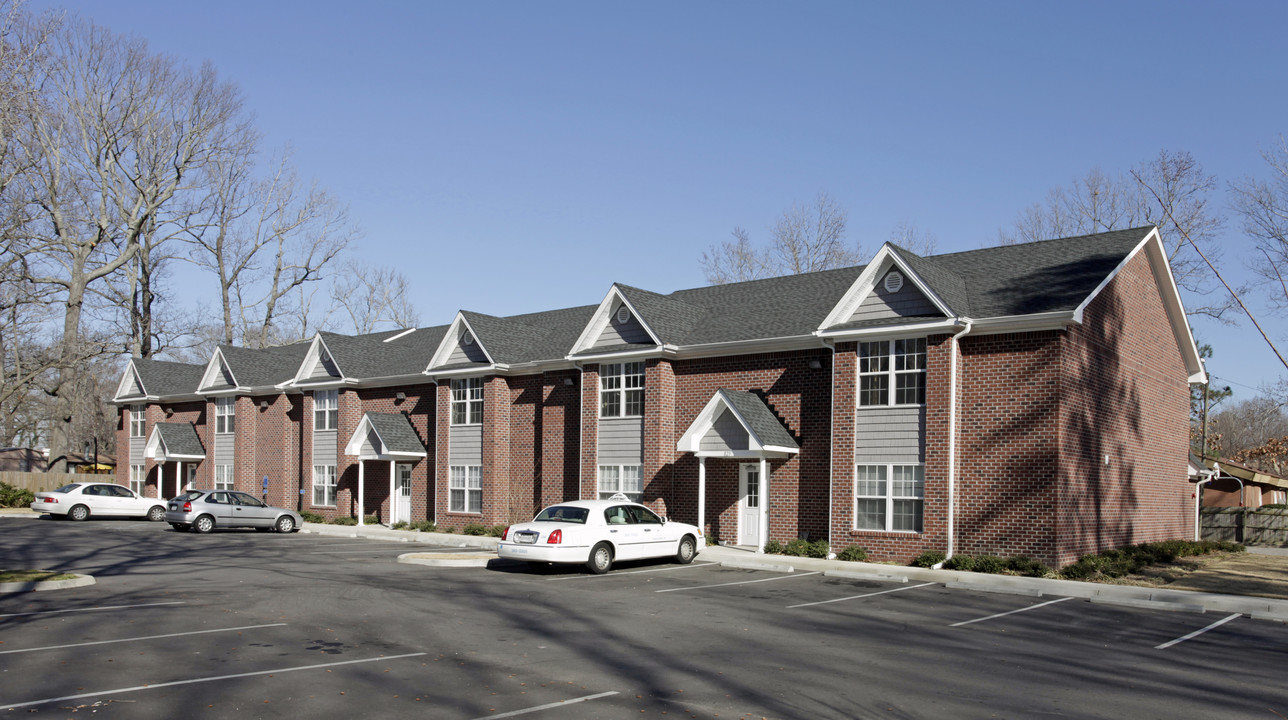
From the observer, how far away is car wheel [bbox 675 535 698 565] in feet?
74.4

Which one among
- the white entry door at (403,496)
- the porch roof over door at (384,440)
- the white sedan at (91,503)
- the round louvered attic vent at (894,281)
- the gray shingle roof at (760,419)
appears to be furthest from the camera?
the white sedan at (91,503)

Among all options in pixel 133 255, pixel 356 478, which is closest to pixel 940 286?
pixel 356 478

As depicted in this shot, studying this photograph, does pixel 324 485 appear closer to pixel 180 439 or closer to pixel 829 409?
pixel 180 439

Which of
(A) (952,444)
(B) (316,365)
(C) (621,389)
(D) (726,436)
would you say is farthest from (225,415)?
(A) (952,444)

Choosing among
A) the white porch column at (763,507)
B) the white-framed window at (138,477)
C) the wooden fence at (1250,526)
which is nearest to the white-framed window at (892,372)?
the white porch column at (763,507)

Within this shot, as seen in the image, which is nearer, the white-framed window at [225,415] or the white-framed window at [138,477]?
the white-framed window at [225,415]

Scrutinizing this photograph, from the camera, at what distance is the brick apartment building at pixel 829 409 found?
22031 millimetres

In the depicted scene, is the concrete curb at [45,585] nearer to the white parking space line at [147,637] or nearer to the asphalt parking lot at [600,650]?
the asphalt parking lot at [600,650]

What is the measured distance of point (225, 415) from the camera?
143 ft

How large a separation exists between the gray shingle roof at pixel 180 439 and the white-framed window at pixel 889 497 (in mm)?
32376

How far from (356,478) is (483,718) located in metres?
30.3

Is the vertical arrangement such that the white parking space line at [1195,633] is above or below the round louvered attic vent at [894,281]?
below

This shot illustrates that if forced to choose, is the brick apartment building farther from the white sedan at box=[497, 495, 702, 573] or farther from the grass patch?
the grass patch

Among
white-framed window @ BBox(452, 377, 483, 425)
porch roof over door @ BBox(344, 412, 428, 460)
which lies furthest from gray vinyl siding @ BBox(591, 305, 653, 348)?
porch roof over door @ BBox(344, 412, 428, 460)
